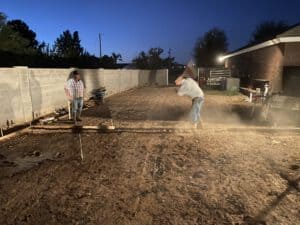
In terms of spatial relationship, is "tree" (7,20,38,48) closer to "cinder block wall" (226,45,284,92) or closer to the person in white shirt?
"cinder block wall" (226,45,284,92)

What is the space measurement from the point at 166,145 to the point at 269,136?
9.68 feet

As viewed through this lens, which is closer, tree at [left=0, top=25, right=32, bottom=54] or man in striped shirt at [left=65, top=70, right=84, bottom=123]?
man in striped shirt at [left=65, top=70, right=84, bottom=123]

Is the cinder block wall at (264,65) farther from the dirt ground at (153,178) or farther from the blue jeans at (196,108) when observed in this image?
the blue jeans at (196,108)

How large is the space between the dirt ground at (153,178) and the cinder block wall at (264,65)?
10233 mm

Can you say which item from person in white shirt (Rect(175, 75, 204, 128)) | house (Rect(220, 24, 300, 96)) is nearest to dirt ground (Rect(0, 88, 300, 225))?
person in white shirt (Rect(175, 75, 204, 128))

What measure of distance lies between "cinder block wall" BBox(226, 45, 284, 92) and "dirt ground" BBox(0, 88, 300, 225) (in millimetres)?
10233

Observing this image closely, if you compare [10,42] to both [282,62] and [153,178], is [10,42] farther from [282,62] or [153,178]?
[153,178]

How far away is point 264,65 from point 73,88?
45.9 ft

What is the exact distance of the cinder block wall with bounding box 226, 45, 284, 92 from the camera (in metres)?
18.2

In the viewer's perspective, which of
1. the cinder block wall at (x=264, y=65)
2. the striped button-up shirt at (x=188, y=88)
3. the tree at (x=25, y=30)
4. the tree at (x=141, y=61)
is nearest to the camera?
the striped button-up shirt at (x=188, y=88)

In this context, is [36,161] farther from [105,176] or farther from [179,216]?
[179,216]

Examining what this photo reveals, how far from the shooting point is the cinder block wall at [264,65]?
1820 centimetres

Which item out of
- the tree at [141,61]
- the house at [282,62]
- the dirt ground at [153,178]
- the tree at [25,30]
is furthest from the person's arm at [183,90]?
the tree at [141,61]

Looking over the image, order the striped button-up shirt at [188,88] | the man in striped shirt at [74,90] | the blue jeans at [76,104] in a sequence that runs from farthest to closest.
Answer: the blue jeans at [76,104], the man in striped shirt at [74,90], the striped button-up shirt at [188,88]
